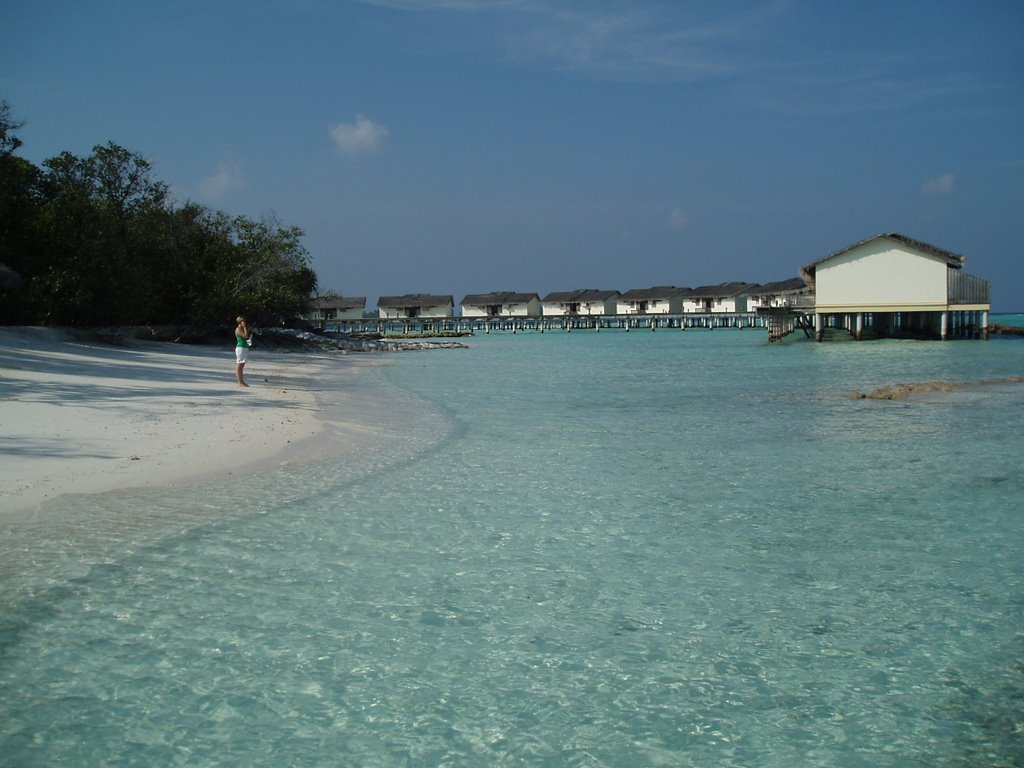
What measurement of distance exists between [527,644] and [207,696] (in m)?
1.68

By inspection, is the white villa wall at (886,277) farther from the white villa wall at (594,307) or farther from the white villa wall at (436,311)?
the white villa wall at (436,311)

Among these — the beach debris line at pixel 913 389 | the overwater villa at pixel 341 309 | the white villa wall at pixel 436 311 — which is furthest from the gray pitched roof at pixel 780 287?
the beach debris line at pixel 913 389

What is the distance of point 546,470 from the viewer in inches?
388

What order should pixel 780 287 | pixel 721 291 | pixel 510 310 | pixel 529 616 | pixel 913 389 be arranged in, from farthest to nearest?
pixel 510 310
pixel 721 291
pixel 780 287
pixel 913 389
pixel 529 616

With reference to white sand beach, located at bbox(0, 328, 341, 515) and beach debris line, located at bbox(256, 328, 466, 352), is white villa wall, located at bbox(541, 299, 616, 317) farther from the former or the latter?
white sand beach, located at bbox(0, 328, 341, 515)

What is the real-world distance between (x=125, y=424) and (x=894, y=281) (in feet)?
131

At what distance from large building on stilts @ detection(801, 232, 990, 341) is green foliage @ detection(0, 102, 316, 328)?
88.7 feet

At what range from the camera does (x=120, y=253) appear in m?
26.9

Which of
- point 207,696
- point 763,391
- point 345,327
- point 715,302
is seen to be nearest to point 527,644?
point 207,696

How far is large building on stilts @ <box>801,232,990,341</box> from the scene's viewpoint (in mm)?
41625

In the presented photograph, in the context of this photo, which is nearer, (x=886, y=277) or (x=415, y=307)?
(x=886, y=277)

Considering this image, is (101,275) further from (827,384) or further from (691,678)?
(691,678)

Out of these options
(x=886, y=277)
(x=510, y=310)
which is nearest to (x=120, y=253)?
(x=886, y=277)

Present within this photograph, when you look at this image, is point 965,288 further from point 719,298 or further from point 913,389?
point 719,298
